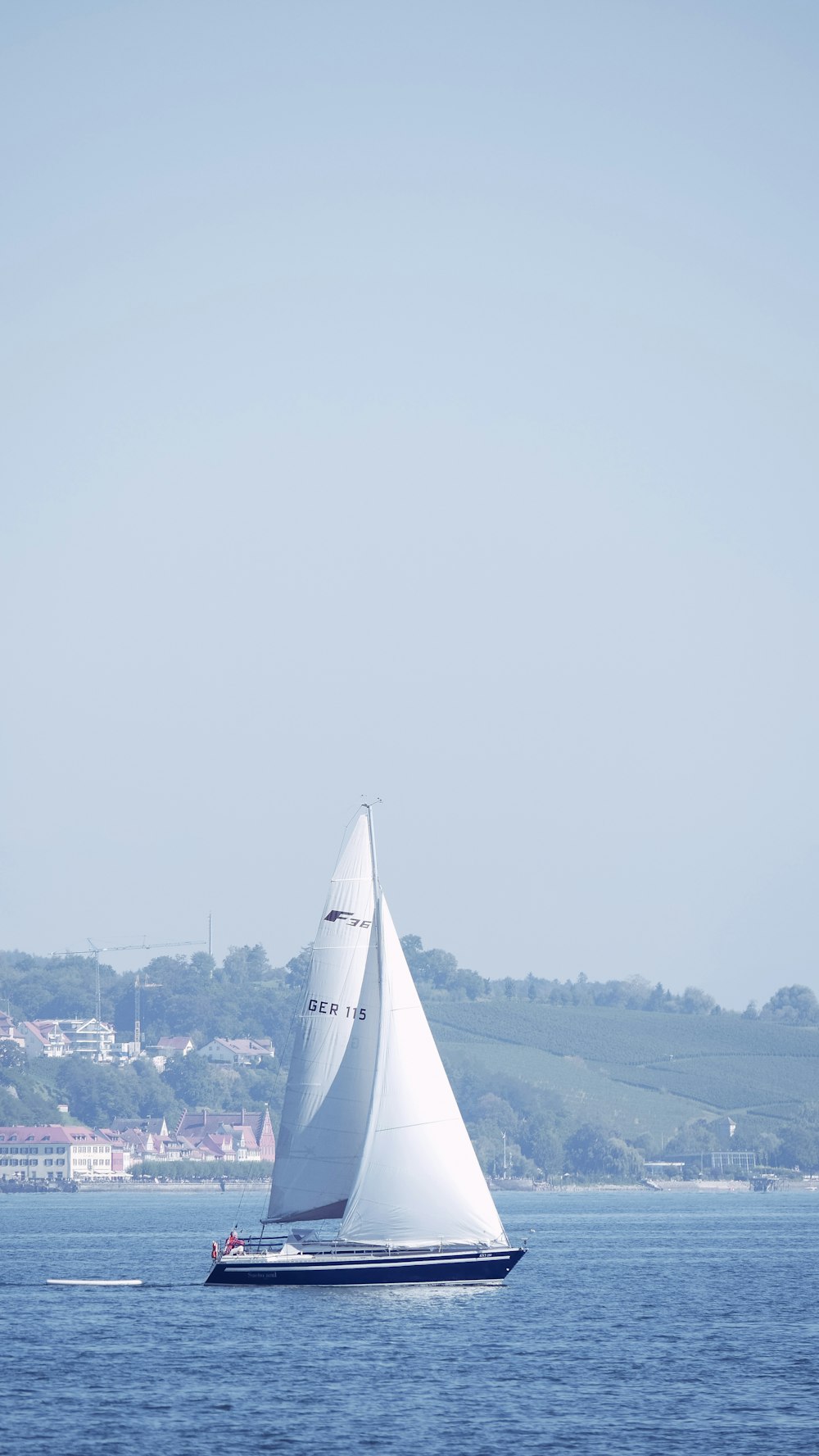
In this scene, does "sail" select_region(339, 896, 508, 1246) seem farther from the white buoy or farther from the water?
the white buoy

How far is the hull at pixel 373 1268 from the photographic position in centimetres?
7575

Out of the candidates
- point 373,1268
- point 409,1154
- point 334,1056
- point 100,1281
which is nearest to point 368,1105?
point 334,1056

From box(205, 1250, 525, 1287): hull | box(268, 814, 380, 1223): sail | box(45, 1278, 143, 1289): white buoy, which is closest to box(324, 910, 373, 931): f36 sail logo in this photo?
box(268, 814, 380, 1223): sail

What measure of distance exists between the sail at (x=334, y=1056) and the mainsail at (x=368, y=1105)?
0.13 feet

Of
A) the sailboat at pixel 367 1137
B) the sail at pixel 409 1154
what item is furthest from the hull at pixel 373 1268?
the sail at pixel 409 1154

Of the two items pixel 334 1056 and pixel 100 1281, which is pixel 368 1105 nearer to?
pixel 334 1056

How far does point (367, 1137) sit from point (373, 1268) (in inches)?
169

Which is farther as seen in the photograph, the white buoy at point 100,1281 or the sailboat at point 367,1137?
the white buoy at point 100,1281

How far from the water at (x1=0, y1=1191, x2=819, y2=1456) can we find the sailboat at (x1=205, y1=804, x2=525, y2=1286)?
1627 mm

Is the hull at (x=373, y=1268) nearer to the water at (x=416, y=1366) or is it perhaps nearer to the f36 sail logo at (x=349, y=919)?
the water at (x=416, y=1366)

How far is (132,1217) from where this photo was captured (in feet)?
631

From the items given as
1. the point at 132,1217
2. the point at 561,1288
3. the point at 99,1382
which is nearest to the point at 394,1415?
the point at 99,1382

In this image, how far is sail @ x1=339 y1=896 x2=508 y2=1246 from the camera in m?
76.1

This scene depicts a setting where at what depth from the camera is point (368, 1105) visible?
77.2 m
